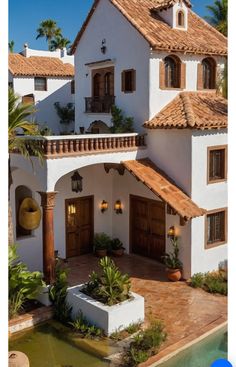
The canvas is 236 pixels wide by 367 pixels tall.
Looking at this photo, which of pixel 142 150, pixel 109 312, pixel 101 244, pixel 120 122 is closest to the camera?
pixel 109 312

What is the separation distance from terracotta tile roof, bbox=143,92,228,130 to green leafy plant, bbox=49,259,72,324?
4.23m

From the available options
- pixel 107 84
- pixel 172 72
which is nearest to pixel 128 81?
pixel 107 84

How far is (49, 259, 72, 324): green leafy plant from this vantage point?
351 inches

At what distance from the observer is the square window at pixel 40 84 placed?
15.7 metres

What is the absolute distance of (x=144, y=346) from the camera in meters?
7.50

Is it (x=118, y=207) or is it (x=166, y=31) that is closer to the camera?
(x=166, y=31)

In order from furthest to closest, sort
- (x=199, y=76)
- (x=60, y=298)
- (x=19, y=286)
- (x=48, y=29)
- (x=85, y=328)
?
1. (x=199, y=76)
2. (x=60, y=298)
3. (x=19, y=286)
4. (x=85, y=328)
5. (x=48, y=29)

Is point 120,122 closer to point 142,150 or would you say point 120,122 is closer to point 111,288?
point 142,150

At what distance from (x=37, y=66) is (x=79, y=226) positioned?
614 cm

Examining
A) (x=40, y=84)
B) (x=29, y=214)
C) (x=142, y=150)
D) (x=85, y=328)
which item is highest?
(x=40, y=84)

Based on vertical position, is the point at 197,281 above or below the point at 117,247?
below

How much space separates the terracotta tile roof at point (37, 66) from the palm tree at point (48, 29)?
7.03m

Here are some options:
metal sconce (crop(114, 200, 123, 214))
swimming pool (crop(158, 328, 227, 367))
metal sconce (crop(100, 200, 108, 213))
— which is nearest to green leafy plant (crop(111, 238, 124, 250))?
metal sconce (crop(114, 200, 123, 214))
